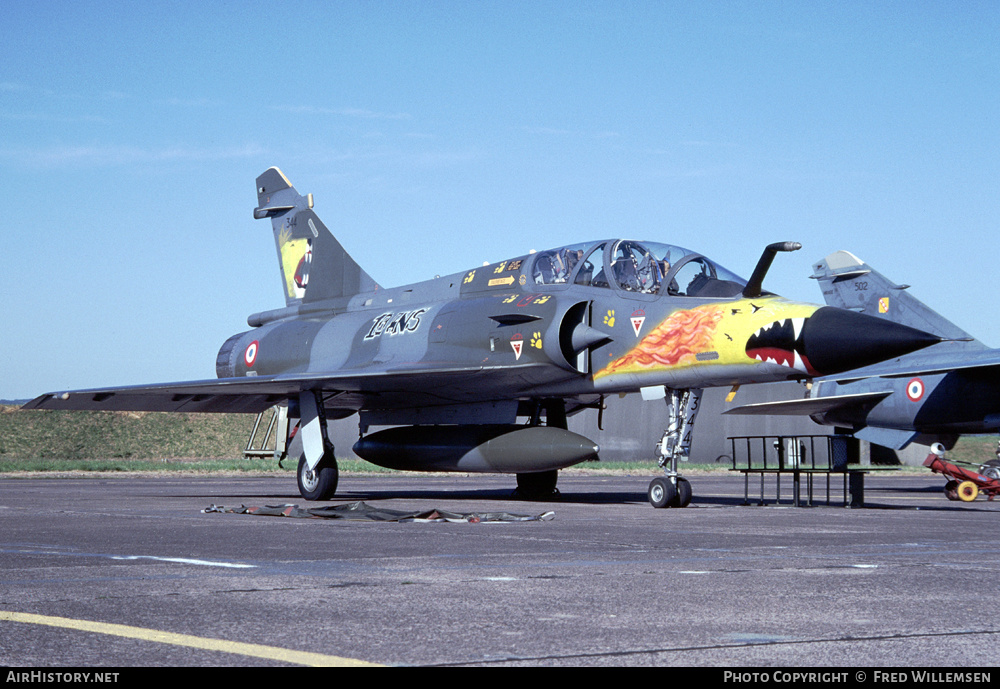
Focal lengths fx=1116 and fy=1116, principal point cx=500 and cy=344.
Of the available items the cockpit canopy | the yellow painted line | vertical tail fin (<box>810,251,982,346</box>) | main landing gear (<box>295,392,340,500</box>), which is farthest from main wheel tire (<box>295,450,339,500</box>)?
vertical tail fin (<box>810,251,982,346</box>)

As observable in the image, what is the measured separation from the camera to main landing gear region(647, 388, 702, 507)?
538 inches

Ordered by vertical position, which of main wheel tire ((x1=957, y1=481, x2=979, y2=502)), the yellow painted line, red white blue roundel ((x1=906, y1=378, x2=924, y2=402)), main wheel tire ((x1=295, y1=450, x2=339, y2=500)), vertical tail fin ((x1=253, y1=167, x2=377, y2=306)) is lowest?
main wheel tire ((x1=957, y1=481, x2=979, y2=502))

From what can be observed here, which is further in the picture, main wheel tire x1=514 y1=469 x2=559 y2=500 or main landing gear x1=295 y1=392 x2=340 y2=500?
main wheel tire x1=514 y1=469 x2=559 y2=500

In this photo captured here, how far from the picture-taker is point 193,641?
4.16m

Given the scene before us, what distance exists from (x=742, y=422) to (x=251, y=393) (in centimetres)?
2840

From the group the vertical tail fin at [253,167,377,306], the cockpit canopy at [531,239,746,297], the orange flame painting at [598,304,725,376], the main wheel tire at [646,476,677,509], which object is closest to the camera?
the orange flame painting at [598,304,725,376]

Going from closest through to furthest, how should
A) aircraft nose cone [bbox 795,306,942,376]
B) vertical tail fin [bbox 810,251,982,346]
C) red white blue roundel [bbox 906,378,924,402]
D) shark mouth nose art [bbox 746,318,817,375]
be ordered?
1. aircraft nose cone [bbox 795,306,942,376]
2. shark mouth nose art [bbox 746,318,817,375]
3. red white blue roundel [bbox 906,378,924,402]
4. vertical tail fin [bbox 810,251,982,346]

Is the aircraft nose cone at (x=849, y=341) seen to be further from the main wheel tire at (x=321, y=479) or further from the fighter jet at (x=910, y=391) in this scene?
the fighter jet at (x=910, y=391)

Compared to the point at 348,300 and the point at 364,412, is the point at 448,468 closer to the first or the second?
the point at 364,412

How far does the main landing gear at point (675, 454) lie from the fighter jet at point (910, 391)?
5873mm

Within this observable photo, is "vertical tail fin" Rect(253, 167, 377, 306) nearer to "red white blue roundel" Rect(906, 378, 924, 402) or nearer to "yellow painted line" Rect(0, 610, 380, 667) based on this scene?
"red white blue roundel" Rect(906, 378, 924, 402)

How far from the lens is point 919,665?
3803mm

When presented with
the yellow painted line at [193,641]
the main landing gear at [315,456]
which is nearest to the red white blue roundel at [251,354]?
the main landing gear at [315,456]

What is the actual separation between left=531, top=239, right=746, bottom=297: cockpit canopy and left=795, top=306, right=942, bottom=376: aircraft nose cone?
1592 mm
